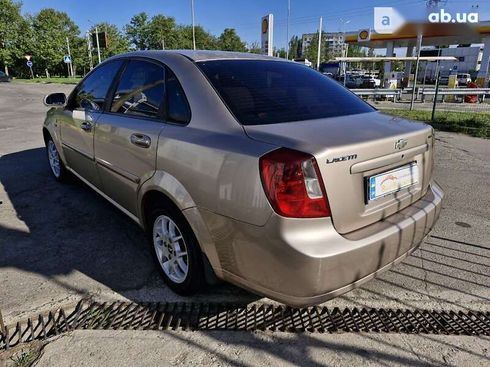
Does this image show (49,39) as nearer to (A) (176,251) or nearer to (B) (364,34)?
(B) (364,34)

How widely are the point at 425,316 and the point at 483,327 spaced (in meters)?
0.35

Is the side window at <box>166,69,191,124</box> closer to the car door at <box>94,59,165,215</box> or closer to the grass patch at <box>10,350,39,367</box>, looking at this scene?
the car door at <box>94,59,165,215</box>

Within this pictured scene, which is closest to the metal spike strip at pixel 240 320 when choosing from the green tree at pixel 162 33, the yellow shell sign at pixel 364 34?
the yellow shell sign at pixel 364 34

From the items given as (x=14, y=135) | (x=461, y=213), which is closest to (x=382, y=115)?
(x=461, y=213)

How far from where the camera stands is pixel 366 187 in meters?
2.09

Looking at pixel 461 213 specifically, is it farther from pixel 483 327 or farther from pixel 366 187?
pixel 366 187

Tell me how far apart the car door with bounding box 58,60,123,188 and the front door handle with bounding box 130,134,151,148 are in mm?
826

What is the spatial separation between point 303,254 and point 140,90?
6.35 ft

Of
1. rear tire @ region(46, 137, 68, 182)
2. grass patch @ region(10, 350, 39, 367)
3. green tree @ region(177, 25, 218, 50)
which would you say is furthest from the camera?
green tree @ region(177, 25, 218, 50)

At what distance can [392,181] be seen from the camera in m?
2.26

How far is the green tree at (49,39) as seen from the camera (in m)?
53.4

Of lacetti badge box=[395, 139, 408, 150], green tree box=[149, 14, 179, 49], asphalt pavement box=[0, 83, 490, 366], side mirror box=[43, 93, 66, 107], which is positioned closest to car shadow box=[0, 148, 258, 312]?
asphalt pavement box=[0, 83, 490, 366]

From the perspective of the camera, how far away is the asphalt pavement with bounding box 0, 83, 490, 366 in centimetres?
223

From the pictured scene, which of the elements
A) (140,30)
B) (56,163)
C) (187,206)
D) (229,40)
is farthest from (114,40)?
(187,206)
